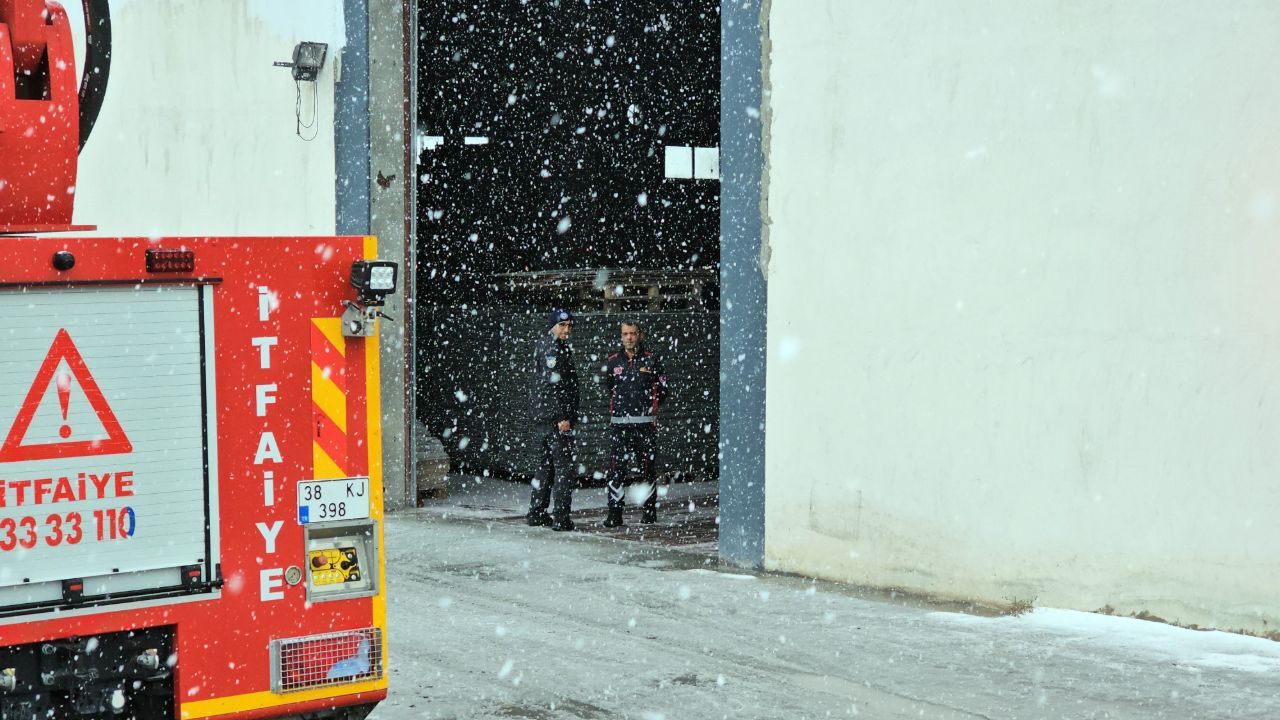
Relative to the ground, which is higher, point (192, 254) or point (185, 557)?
point (192, 254)

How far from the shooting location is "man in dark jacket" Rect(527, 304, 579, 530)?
42.6 ft

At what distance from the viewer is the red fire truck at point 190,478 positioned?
15.1 ft

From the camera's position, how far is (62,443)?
463 centimetres

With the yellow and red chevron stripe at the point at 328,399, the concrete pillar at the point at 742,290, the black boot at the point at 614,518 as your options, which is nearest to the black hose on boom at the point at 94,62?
the yellow and red chevron stripe at the point at 328,399

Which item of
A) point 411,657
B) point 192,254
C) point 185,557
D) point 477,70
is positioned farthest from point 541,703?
point 477,70

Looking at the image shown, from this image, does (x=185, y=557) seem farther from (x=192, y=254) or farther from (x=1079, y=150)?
(x=1079, y=150)

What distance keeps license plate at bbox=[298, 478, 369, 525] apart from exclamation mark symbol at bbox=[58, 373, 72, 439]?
820mm

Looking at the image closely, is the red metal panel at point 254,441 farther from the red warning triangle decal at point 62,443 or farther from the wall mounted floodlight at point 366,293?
the red warning triangle decal at point 62,443

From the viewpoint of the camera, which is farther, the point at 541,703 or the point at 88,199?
the point at 88,199

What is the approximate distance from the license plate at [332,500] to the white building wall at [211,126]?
9.65 meters

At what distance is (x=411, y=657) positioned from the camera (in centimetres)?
820

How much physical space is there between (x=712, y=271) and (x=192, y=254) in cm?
1344

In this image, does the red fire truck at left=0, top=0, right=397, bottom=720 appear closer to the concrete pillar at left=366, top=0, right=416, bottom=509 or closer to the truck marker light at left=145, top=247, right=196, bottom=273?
the truck marker light at left=145, top=247, right=196, bottom=273

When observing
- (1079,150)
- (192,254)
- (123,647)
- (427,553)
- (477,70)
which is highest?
(477,70)
